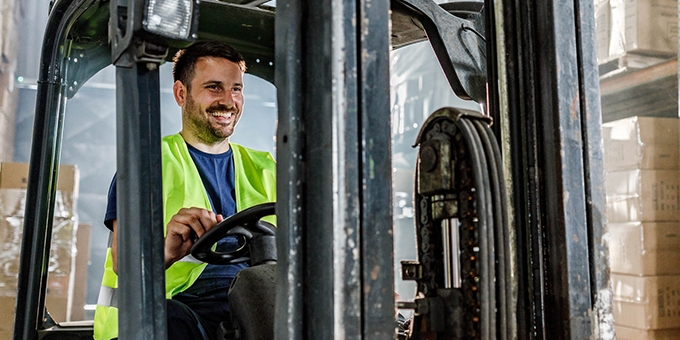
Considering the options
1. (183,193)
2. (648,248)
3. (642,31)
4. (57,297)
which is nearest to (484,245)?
(183,193)

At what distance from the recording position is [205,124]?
8.04ft

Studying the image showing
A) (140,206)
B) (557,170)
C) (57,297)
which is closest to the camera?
(140,206)

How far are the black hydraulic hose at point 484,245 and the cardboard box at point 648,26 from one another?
9.43ft

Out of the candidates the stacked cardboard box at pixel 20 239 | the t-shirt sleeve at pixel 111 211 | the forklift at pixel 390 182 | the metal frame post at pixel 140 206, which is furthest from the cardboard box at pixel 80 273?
the metal frame post at pixel 140 206

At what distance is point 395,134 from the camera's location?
23.4 feet

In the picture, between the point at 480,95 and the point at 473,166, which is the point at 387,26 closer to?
the point at 473,166

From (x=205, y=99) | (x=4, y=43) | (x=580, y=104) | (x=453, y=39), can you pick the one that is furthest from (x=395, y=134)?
(x=580, y=104)

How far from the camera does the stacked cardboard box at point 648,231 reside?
3465mm

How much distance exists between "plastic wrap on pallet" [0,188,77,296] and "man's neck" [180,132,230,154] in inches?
83.7

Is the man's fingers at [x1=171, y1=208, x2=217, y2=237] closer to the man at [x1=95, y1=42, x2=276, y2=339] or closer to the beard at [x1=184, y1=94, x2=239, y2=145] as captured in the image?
the man at [x1=95, y1=42, x2=276, y2=339]

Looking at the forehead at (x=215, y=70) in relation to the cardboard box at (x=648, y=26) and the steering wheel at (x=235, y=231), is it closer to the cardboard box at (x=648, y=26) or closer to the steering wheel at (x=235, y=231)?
the steering wheel at (x=235, y=231)

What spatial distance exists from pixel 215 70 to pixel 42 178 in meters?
0.69

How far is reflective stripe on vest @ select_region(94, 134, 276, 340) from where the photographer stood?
81.3 inches

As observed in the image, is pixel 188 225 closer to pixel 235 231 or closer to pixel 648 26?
pixel 235 231
